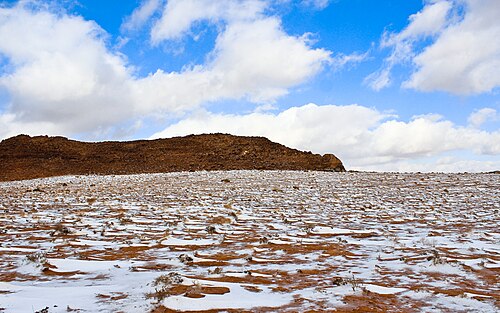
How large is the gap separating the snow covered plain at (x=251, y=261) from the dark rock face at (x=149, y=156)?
28142mm

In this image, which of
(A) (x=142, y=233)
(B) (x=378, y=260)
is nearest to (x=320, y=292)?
(B) (x=378, y=260)

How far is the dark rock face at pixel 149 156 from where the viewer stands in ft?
124

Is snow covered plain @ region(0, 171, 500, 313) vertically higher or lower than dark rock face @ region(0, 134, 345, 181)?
lower

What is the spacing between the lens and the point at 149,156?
136ft

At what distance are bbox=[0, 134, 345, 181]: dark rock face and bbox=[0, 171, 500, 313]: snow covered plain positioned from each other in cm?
2814

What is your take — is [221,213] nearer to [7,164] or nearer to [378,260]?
[378,260]

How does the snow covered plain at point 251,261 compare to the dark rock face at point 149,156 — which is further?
the dark rock face at point 149,156

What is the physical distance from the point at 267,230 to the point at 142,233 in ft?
7.21

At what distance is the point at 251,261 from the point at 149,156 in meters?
37.5

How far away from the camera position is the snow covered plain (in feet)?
11.9

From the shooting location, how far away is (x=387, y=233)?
7.33m

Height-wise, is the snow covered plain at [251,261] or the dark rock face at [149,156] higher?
the dark rock face at [149,156]

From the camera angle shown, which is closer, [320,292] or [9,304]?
[9,304]

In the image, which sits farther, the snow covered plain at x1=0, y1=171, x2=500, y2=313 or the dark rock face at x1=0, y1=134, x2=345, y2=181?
the dark rock face at x1=0, y1=134, x2=345, y2=181
